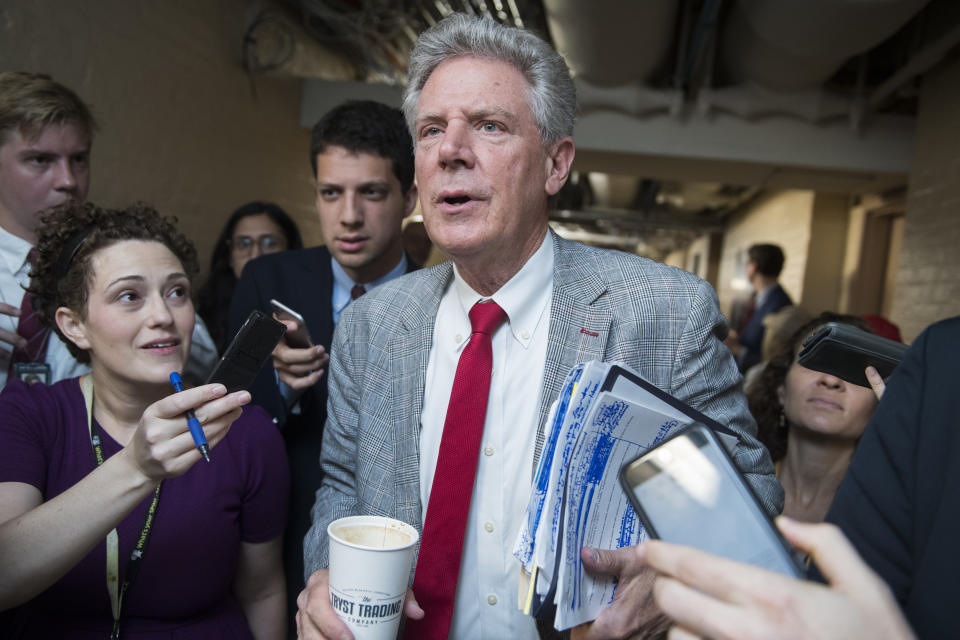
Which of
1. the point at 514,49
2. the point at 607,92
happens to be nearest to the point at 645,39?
the point at 607,92

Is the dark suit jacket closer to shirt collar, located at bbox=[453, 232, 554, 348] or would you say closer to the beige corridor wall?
shirt collar, located at bbox=[453, 232, 554, 348]

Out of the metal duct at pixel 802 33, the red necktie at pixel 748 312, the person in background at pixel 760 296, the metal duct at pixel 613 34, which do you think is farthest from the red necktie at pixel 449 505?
the red necktie at pixel 748 312

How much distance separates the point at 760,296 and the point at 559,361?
477 centimetres

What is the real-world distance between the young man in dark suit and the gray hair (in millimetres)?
636

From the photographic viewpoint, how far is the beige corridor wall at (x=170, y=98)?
2725 mm

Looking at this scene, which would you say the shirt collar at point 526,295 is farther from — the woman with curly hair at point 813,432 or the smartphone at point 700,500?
the woman with curly hair at point 813,432

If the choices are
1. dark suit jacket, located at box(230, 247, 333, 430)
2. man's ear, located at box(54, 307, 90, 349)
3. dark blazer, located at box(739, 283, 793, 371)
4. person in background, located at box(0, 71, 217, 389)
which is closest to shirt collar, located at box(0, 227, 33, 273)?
person in background, located at box(0, 71, 217, 389)

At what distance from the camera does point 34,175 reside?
176 centimetres

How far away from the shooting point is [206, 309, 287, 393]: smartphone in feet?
3.77

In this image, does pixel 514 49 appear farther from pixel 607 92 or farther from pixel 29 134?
pixel 607 92

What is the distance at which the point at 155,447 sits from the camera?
1043 mm

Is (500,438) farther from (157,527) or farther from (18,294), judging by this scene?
(18,294)

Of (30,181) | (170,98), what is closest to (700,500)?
(30,181)

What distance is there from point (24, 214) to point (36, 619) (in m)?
1.07
